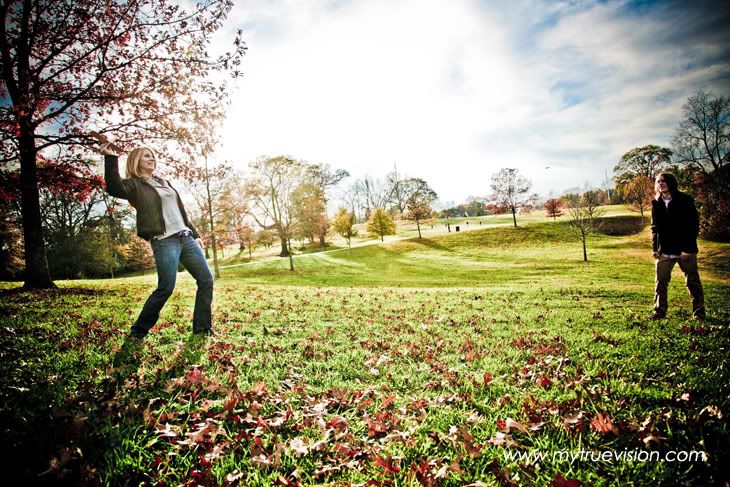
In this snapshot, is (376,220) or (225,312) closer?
(225,312)

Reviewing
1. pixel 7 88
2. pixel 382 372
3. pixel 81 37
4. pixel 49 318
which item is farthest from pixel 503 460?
pixel 7 88

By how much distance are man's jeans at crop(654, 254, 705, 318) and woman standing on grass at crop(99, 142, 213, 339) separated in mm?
7940

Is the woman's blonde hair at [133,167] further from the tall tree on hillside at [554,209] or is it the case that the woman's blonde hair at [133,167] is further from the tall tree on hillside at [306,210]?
the tall tree on hillside at [554,209]

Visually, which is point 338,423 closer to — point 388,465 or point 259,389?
point 388,465

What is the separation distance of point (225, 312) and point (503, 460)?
218 inches

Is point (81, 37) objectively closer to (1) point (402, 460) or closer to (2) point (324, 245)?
(1) point (402, 460)

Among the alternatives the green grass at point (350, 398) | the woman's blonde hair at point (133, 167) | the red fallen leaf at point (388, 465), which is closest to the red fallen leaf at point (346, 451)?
the green grass at point (350, 398)

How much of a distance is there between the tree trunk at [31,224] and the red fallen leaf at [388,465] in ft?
37.1

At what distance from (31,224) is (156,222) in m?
8.40

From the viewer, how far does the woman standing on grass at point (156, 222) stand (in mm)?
3679

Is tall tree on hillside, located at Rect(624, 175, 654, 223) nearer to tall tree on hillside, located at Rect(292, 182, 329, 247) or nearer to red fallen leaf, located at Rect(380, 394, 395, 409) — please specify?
tall tree on hillside, located at Rect(292, 182, 329, 247)

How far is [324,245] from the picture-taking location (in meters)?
49.5

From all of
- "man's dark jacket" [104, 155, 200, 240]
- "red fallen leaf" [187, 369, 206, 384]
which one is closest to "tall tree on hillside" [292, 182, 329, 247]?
"man's dark jacket" [104, 155, 200, 240]

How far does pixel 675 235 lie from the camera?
534 cm
